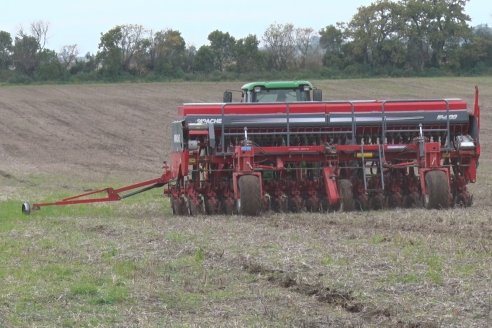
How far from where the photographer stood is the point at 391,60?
218ft

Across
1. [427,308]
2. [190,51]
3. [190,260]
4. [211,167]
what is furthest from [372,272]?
[190,51]

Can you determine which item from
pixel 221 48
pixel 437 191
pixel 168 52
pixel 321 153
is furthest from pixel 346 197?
pixel 168 52

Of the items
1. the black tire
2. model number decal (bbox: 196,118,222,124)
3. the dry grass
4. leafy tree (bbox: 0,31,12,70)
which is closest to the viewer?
Result: the dry grass

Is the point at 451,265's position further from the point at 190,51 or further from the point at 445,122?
the point at 190,51

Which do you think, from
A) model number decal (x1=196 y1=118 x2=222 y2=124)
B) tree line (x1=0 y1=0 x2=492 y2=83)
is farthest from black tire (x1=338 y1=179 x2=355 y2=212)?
tree line (x1=0 y1=0 x2=492 y2=83)

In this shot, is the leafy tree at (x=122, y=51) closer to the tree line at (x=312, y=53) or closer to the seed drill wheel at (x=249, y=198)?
the tree line at (x=312, y=53)

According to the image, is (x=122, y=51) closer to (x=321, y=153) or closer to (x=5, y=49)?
(x=5, y=49)

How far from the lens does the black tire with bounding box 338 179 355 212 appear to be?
590 inches

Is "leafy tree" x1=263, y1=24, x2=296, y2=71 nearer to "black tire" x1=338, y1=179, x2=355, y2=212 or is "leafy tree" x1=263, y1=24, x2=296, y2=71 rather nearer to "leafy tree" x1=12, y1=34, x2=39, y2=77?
"leafy tree" x1=12, y1=34, x2=39, y2=77

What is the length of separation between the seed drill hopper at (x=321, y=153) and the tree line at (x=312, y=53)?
46420mm

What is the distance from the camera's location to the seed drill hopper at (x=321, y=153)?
15133 millimetres

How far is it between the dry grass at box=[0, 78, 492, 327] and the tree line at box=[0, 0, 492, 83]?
4584cm

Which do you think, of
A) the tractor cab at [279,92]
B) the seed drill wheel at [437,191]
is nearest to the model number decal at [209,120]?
the tractor cab at [279,92]

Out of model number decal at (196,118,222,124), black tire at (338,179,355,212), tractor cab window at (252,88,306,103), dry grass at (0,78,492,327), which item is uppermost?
tractor cab window at (252,88,306,103)
